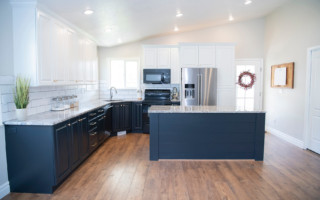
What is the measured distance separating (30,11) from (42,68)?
74 cm

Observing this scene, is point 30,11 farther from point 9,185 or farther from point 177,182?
point 177,182

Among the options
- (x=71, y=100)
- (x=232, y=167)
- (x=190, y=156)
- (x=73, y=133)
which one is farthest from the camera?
(x=71, y=100)

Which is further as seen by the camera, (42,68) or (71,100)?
(71,100)

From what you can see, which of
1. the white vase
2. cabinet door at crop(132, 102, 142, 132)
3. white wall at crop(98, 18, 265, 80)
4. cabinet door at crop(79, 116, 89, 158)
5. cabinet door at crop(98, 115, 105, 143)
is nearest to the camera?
the white vase

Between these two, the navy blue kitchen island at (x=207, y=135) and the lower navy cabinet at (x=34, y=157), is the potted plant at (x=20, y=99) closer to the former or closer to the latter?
the lower navy cabinet at (x=34, y=157)

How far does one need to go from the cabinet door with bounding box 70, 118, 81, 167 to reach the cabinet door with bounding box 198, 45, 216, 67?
365 cm

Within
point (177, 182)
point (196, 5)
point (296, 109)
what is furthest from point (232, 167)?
point (196, 5)

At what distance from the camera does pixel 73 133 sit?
3240mm

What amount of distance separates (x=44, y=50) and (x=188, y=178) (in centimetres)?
274

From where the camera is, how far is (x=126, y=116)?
225 inches

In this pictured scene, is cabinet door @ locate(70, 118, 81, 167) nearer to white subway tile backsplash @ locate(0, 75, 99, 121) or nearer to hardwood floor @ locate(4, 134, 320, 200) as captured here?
hardwood floor @ locate(4, 134, 320, 200)

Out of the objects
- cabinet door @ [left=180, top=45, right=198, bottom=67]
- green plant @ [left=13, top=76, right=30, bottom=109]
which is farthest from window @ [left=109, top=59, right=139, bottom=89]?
green plant @ [left=13, top=76, right=30, bottom=109]

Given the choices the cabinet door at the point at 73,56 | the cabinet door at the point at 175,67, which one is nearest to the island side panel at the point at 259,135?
the cabinet door at the point at 175,67

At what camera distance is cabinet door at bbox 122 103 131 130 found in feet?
18.6
